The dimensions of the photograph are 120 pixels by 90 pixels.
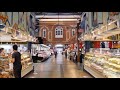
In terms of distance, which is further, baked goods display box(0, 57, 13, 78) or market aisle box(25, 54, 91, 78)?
market aisle box(25, 54, 91, 78)

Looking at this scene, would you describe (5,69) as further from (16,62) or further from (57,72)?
(57,72)

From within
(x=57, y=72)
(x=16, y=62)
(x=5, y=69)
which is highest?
(x=16, y=62)

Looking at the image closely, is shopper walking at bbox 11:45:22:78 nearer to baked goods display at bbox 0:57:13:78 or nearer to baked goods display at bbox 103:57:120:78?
baked goods display at bbox 0:57:13:78

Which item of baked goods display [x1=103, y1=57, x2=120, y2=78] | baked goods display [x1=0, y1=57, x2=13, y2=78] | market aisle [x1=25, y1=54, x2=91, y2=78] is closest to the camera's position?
baked goods display [x1=103, y1=57, x2=120, y2=78]

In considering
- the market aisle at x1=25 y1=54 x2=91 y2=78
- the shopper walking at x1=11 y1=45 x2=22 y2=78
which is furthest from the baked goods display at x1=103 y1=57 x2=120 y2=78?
the shopper walking at x1=11 y1=45 x2=22 y2=78

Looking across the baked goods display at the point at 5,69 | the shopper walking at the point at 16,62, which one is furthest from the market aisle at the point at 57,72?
the shopper walking at the point at 16,62

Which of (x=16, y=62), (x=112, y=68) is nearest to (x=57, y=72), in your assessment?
(x=112, y=68)
